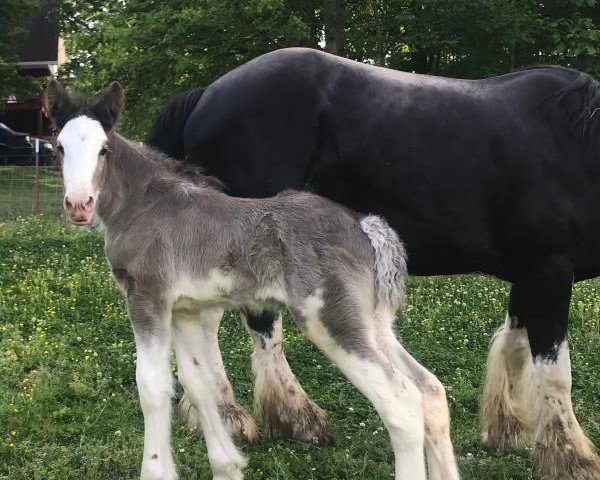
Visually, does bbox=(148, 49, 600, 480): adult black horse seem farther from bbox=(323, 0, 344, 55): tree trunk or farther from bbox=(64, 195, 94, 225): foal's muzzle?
bbox=(323, 0, 344, 55): tree trunk

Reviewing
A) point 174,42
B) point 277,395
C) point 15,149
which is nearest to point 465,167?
point 277,395

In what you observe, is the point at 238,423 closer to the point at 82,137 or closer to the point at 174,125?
the point at 174,125

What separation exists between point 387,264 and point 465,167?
2.85ft

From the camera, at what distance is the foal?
3018 millimetres

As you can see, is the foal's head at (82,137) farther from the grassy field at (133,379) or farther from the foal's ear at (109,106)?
the grassy field at (133,379)

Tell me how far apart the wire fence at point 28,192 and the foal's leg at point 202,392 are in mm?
9844

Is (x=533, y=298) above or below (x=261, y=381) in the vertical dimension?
above

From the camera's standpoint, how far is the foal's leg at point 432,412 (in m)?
3.18

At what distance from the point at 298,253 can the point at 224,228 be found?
38 cm

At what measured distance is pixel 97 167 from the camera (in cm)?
311

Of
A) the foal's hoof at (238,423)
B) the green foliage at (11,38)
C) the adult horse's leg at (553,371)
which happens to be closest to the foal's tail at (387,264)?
the adult horse's leg at (553,371)

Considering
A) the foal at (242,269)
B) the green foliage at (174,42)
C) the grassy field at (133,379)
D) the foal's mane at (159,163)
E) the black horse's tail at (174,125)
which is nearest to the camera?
the foal at (242,269)

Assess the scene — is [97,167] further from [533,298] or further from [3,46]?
[3,46]

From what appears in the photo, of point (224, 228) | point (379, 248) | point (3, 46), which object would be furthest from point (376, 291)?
point (3, 46)
